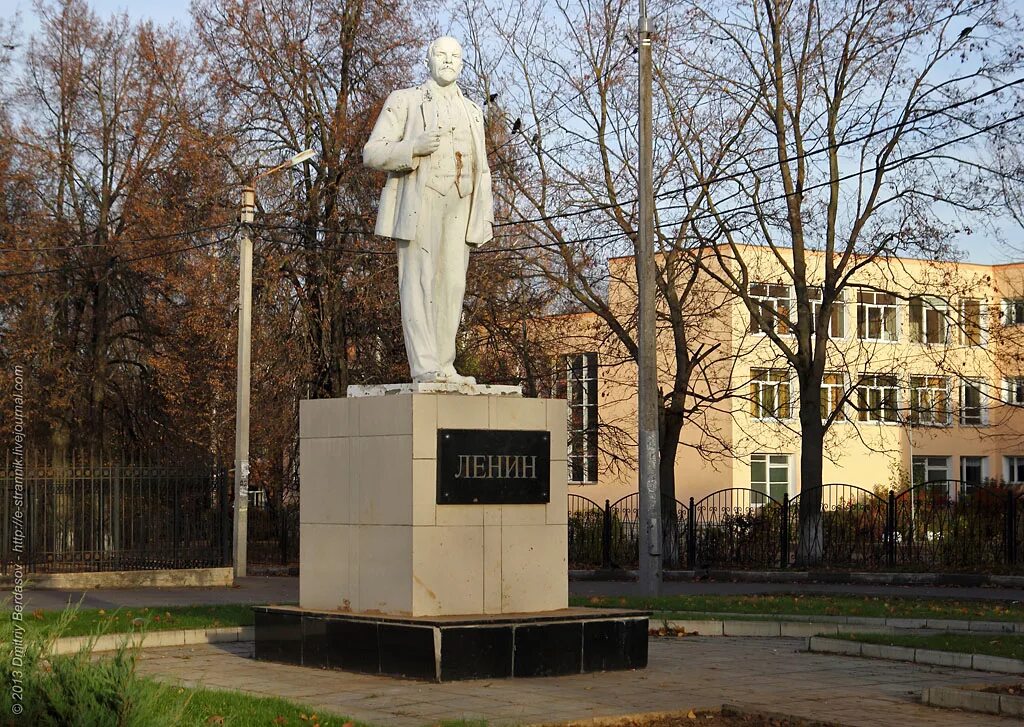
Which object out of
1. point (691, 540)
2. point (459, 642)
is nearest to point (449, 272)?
point (459, 642)

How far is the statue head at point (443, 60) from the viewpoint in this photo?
11.2m

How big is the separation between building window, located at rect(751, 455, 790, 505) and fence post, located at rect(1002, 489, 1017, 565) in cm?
2048

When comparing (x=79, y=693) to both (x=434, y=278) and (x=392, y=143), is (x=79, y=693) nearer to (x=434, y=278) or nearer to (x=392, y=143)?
(x=434, y=278)

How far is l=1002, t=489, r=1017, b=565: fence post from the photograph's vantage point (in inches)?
1026

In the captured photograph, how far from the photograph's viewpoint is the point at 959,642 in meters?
12.1

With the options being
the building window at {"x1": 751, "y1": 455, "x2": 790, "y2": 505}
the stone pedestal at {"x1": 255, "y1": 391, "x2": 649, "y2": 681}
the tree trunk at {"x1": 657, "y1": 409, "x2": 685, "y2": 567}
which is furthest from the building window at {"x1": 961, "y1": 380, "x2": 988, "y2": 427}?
the stone pedestal at {"x1": 255, "y1": 391, "x2": 649, "y2": 681}

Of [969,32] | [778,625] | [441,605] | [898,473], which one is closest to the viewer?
[441,605]

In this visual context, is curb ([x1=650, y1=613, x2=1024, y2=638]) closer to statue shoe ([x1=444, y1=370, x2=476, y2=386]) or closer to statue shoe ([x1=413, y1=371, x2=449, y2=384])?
statue shoe ([x1=444, y1=370, x2=476, y2=386])

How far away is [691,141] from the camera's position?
2792cm

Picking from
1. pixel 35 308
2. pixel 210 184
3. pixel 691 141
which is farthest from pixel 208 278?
pixel 691 141

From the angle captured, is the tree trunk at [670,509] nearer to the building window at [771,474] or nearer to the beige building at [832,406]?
the beige building at [832,406]

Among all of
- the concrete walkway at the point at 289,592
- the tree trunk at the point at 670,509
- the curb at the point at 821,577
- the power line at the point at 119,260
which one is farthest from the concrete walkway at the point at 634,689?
the power line at the point at 119,260

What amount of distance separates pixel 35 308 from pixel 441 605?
2269 centimetres

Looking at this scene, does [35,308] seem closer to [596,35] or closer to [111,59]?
[111,59]
